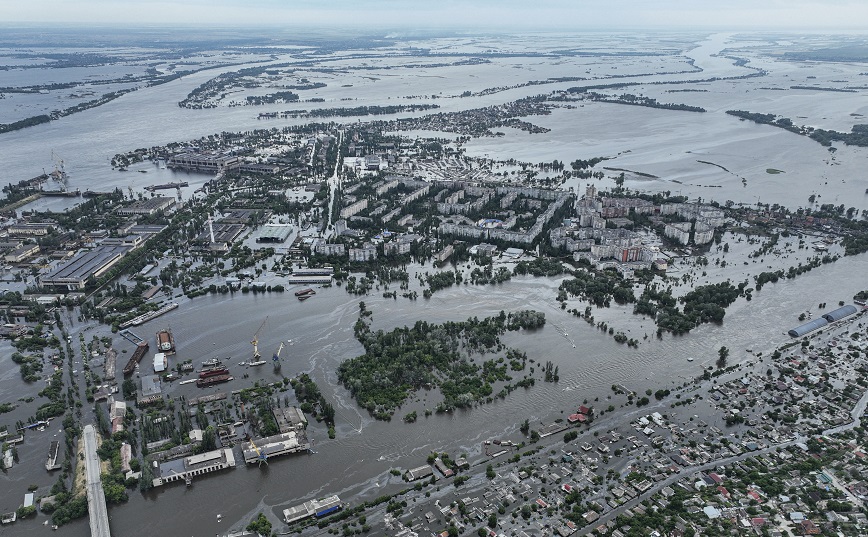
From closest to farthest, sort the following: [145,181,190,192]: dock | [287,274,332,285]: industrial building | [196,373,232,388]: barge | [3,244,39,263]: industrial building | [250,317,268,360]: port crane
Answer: [196,373,232,388]: barge
[250,317,268,360]: port crane
[287,274,332,285]: industrial building
[3,244,39,263]: industrial building
[145,181,190,192]: dock

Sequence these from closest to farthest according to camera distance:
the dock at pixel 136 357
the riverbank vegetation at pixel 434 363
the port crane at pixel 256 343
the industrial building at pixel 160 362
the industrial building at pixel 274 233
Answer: the riverbank vegetation at pixel 434 363 < the dock at pixel 136 357 < the industrial building at pixel 160 362 < the port crane at pixel 256 343 < the industrial building at pixel 274 233

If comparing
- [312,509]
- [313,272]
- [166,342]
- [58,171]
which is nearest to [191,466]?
[312,509]

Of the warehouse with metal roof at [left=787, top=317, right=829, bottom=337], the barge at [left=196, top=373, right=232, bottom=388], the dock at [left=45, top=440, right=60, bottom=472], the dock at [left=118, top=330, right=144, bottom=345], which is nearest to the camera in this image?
the dock at [left=45, top=440, right=60, bottom=472]

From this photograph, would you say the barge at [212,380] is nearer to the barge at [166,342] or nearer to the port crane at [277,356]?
the port crane at [277,356]

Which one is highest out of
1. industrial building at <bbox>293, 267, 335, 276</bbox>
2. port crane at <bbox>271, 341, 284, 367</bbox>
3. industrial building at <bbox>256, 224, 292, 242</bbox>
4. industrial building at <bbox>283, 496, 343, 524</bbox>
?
industrial building at <bbox>256, 224, 292, 242</bbox>

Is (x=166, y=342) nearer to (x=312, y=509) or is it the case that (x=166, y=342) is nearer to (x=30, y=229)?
(x=312, y=509)

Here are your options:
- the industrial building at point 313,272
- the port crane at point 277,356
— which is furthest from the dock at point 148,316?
the port crane at point 277,356

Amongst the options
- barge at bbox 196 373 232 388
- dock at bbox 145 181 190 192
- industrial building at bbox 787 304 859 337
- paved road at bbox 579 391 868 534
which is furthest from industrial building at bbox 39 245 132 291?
industrial building at bbox 787 304 859 337

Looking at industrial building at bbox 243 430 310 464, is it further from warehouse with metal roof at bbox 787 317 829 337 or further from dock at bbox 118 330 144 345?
warehouse with metal roof at bbox 787 317 829 337
